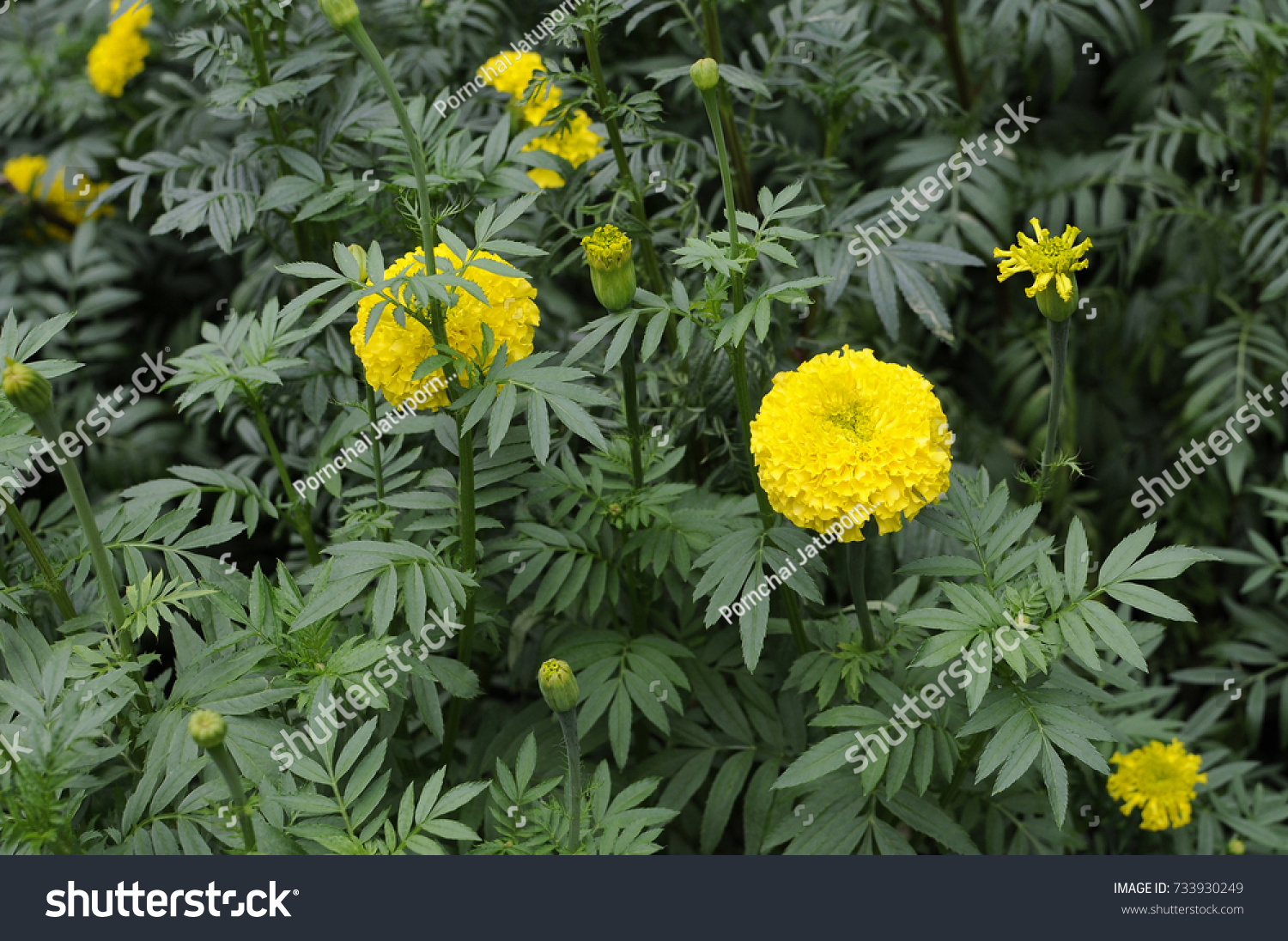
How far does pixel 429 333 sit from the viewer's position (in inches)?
56.7

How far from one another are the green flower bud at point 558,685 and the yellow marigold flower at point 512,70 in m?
1.16

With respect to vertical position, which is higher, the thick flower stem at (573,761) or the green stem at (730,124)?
the green stem at (730,124)

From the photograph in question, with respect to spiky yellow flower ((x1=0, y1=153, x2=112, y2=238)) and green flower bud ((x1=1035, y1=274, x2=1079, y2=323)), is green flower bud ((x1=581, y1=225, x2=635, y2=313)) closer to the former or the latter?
green flower bud ((x1=1035, y1=274, x2=1079, y2=323))

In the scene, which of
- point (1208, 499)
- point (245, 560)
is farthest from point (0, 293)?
point (1208, 499)

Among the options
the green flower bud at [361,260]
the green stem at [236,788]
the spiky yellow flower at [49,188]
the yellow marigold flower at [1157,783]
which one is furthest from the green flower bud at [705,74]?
the spiky yellow flower at [49,188]

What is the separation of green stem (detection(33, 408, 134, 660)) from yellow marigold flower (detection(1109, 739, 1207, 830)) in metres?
1.68

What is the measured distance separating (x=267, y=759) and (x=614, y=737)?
50 centimetres

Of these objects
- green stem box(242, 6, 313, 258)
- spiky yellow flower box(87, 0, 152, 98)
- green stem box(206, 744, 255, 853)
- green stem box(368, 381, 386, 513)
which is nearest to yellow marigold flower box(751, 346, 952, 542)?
green stem box(368, 381, 386, 513)

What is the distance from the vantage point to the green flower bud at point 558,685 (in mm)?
1284

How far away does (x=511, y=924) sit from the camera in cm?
138

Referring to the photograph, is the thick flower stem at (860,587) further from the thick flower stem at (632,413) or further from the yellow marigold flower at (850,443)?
the thick flower stem at (632,413)

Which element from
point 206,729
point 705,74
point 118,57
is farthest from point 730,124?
point 118,57

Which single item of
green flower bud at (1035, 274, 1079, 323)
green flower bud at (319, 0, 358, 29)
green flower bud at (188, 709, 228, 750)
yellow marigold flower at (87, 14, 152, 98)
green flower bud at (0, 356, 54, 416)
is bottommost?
green flower bud at (1035, 274, 1079, 323)

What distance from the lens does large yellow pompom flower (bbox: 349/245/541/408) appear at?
4.72 feet
